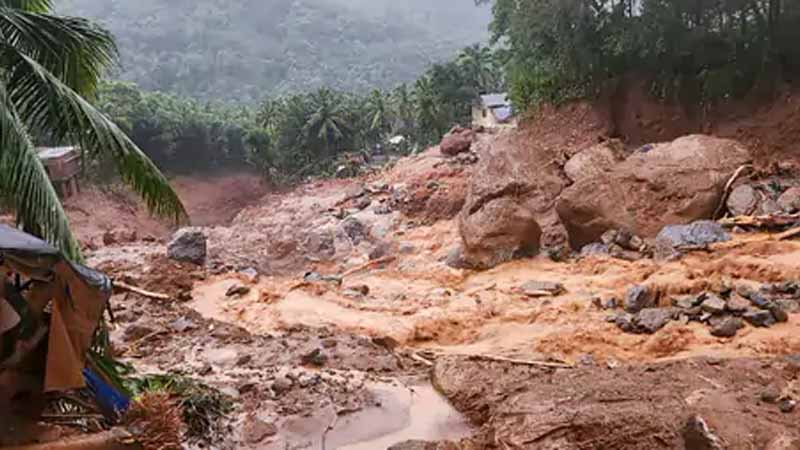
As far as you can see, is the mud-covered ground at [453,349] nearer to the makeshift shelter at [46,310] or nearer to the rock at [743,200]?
the rock at [743,200]

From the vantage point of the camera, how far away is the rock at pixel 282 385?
8516mm

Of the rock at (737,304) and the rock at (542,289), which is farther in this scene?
the rock at (542,289)

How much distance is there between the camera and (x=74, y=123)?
21.9 ft

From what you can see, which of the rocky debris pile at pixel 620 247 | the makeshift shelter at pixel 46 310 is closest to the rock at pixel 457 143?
the rocky debris pile at pixel 620 247

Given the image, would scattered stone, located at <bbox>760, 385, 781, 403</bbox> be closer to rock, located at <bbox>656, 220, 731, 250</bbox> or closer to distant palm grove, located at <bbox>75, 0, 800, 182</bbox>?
rock, located at <bbox>656, 220, 731, 250</bbox>

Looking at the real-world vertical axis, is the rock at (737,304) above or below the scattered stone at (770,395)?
below

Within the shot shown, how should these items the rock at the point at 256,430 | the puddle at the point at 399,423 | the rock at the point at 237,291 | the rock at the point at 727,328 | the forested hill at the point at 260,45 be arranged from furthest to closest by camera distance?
the forested hill at the point at 260,45
the rock at the point at 237,291
the rock at the point at 727,328
the puddle at the point at 399,423
the rock at the point at 256,430

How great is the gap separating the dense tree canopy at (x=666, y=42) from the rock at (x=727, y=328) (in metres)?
9.66

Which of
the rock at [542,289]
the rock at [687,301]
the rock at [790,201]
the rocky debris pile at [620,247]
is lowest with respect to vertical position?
the rock at [542,289]

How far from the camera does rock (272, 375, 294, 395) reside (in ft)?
27.9

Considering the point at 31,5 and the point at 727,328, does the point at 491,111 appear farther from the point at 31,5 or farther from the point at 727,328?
the point at 31,5

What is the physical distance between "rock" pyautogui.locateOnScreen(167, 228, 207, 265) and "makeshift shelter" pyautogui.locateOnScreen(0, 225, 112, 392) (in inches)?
550

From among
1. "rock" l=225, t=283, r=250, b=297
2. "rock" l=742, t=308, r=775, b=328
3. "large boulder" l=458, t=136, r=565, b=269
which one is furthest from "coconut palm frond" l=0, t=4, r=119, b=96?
"large boulder" l=458, t=136, r=565, b=269

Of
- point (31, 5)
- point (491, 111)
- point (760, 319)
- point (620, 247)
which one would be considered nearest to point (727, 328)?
point (760, 319)
